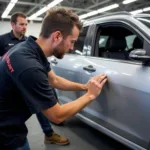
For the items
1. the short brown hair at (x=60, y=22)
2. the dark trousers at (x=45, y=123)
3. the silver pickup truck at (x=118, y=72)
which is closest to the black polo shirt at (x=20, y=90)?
the short brown hair at (x=60, y=22)

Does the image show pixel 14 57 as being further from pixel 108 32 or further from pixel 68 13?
pixel 108 32

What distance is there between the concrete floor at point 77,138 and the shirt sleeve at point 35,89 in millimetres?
1648

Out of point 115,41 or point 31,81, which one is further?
point 115,41

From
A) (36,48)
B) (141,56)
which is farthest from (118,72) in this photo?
(36,48)

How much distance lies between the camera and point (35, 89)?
1.32m

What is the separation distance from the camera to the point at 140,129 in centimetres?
200

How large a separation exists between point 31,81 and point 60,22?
41 cm

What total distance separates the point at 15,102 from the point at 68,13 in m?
0.62

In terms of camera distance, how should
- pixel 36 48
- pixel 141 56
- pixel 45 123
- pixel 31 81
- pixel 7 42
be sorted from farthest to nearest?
1. pixel 7 42
2. pixel 45 123
3. pixel 141 56
4. pixel 36 48
5. pixel 31 81

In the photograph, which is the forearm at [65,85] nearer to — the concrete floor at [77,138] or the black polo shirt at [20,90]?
the black polo shirt at [20,90]

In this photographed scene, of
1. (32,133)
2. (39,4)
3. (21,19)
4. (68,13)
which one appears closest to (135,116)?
(68,13)

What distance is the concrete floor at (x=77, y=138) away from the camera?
113 inches

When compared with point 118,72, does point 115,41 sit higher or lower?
higher

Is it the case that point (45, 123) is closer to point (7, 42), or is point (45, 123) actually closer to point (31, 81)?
point (7, 42)
